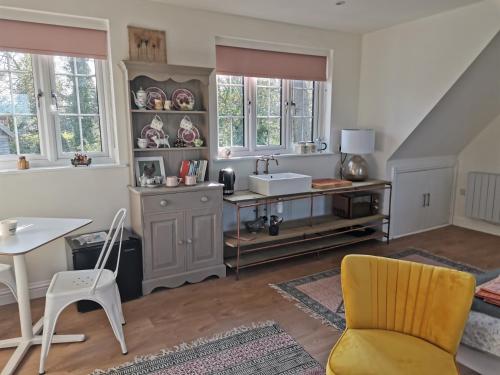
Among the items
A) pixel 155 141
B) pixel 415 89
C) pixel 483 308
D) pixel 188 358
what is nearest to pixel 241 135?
pixel 155 141

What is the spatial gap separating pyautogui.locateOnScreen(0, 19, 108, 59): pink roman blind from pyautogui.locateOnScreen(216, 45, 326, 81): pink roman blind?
1.08 m

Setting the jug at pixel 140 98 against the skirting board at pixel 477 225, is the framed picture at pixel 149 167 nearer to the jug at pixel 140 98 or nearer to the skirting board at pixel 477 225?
the jug at pixel 140 98

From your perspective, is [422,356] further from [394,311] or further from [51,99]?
[51,99]

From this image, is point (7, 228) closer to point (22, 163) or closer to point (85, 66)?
point (22, 163)

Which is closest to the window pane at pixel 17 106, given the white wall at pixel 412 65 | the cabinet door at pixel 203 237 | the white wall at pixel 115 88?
the white wall at pixel 115 88

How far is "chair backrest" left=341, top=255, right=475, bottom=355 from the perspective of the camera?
1.63 meters

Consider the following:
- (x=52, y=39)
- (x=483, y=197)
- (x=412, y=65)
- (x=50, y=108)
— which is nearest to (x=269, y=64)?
(x=412, y=65)

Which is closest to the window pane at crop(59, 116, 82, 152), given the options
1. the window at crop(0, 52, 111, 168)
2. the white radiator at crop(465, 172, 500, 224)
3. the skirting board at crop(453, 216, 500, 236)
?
the window at crop(0, 52, 111, 168)

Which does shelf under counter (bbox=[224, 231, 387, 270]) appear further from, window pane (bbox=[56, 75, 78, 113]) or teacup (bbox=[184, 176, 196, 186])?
window pane (bbox=[56, 75, 78, 113])

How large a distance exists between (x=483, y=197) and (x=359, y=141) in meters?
1.83

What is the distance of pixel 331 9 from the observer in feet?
10.8

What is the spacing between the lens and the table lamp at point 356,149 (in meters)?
3.97

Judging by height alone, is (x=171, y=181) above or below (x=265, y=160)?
below

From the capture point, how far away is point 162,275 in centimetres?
301
